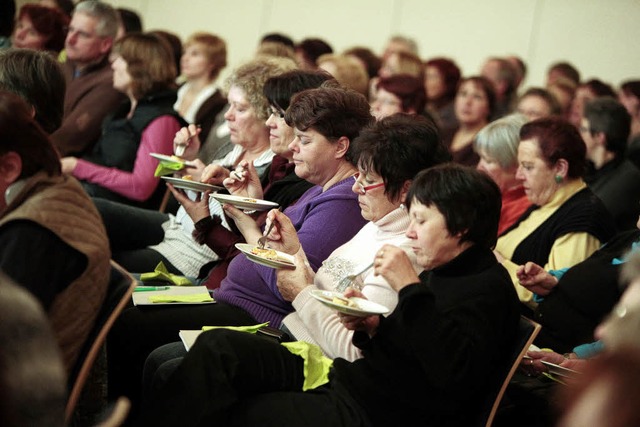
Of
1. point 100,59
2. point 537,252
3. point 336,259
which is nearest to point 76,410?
point 336,259

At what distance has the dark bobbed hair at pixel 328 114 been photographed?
281 centimetres

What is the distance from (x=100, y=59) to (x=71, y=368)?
3.06m

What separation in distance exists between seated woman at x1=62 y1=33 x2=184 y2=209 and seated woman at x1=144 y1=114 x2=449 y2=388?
5.04 feet

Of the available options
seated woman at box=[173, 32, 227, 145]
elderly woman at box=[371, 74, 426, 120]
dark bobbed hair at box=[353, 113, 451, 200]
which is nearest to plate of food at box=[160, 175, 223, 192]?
dark bobbed hair at box=[353, 113, 451, 200]

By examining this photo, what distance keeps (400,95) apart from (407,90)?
0.15 feet

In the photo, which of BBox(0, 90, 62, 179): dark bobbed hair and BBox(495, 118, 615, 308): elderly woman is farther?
BBox(495, 118, 615, 308): elderly woman

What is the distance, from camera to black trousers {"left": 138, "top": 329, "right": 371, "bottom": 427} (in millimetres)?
2039

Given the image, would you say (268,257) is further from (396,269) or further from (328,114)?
(328,114)

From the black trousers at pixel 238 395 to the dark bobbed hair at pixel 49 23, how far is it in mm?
3680

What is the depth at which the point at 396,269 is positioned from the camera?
2066 millimetres

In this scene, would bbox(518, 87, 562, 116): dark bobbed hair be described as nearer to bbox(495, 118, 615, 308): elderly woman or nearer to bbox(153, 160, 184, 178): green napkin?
bbox(495, 118, 615, 308): elderly woman

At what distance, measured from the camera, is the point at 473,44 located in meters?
8.49

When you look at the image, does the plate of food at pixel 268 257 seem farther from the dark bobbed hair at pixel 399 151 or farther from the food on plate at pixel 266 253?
the dark bobbed hair at pixel 399 151

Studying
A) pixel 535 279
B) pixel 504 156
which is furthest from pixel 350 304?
pixel 504 156
